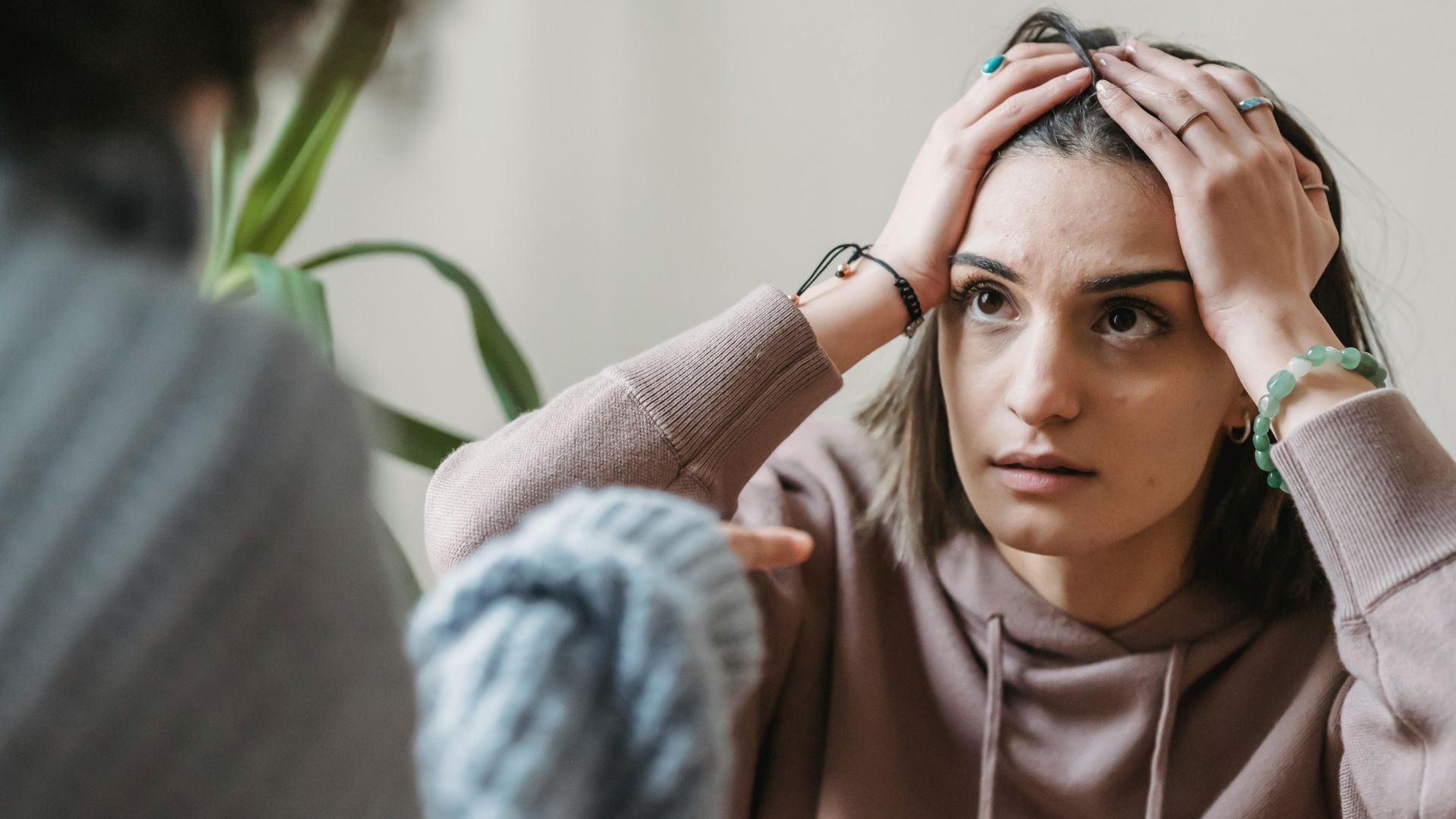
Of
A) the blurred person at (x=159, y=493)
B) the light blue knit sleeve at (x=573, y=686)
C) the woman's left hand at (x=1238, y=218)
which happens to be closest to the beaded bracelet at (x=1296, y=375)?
the woman's left hand at (x=1238, y=218)

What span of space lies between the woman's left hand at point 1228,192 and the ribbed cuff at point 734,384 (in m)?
0.32

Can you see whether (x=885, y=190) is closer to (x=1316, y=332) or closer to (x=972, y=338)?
(x=972, y=338)

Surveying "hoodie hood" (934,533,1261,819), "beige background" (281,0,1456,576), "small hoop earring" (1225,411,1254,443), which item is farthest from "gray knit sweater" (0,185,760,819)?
"beige background" (281,0,1456,576)

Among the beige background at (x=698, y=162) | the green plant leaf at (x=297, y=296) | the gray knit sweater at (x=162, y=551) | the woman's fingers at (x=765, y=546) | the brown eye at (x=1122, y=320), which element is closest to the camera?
the gray knit sweater at (x=162, y=551)

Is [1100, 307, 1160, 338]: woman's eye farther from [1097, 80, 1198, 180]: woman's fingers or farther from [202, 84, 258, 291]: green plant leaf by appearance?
[202, 84, 258, 291]: green plant leaf

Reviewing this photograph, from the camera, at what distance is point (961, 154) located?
3.41 ft

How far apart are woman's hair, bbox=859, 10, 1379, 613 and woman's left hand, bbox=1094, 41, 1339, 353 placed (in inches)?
1.3

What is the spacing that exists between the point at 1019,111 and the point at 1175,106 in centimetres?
13

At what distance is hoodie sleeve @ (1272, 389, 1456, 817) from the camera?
30.6 inches

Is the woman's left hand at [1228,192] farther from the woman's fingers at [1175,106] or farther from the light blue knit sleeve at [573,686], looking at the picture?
the light blue knit sleeve at [573,686]


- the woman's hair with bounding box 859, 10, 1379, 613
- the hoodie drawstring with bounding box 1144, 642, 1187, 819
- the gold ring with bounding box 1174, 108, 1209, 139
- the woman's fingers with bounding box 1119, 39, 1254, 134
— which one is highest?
the woman's fingers with bounding box 1119, 39, 1254, 134

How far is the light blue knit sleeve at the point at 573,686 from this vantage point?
459 mm

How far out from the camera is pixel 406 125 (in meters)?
0.54

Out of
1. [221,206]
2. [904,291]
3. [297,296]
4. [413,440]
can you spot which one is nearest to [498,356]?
[413,440]
